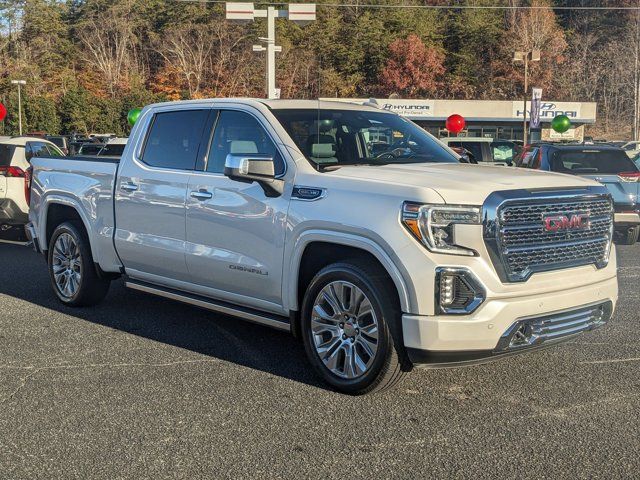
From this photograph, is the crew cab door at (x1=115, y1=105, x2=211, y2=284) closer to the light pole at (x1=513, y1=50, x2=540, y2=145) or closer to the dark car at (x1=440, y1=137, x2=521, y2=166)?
the dark car at (x1=440, y1=137, x2=521, y2=166)

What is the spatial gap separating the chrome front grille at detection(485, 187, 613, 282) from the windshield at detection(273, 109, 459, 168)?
4.42 feet

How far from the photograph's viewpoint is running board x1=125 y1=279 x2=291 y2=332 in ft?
17.8

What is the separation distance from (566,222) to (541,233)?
0.78 feet

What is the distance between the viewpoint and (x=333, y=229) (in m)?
4.87

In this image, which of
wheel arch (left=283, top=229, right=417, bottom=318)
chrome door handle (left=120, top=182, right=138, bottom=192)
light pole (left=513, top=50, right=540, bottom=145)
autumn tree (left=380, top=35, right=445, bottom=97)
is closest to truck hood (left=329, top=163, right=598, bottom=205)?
wheel arch (left=283, top=229, right=417, bottom=318)

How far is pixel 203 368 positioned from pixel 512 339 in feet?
7.34

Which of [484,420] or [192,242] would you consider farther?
[192,242]

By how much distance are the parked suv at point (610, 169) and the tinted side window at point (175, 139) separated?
22.8 ft

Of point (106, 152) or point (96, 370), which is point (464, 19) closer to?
point (106, 152)

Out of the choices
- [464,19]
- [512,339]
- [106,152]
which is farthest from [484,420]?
[464,19]

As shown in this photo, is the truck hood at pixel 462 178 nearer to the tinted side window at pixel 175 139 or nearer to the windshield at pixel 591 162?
the tinted side window at pixel 175 139

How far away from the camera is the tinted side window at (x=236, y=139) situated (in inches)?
224

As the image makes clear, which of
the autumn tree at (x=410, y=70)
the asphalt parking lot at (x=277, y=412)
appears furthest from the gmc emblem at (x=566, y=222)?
the autumn tree at (x=410, y=70)

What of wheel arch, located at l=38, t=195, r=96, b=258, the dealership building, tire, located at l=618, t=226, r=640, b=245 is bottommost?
tire, located at l=618, t=226, r=640, b=245
